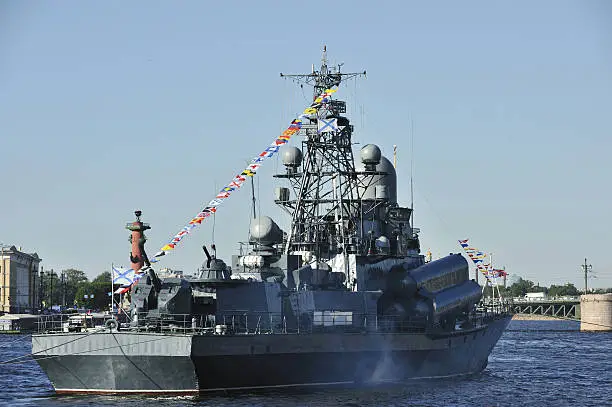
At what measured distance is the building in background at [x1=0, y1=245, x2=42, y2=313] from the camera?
151 metres

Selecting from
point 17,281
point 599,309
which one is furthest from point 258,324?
point 17,281

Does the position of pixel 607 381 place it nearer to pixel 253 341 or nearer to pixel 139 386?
pixel 253 341

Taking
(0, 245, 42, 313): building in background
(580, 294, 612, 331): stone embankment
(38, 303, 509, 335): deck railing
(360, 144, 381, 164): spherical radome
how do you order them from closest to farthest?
(38, 303, 509, 335): deck railing, (360, 144, 381, 164): spherical radome, (580, 294, 612, 331): stone embankment, (0, 245, 42, 313): building in background

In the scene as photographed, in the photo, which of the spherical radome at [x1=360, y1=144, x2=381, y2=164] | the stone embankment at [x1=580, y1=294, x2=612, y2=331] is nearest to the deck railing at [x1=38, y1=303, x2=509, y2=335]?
the spherical radome at [x1=360, y1=144, x2=381, y2=164]

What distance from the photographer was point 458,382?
50.0 meters

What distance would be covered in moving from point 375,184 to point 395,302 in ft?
25.5

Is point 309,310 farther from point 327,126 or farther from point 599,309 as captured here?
point 599,309

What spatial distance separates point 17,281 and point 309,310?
122384 mm

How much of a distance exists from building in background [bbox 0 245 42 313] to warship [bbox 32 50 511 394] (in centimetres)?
10206

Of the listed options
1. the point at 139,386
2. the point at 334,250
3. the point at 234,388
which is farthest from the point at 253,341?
the point at 334,250

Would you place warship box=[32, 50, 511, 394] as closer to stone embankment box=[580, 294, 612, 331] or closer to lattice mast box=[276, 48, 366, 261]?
lattice mast box=[276, 48, 366, 261]

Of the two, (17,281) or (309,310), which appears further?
(17,281)

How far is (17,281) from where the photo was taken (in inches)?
6240

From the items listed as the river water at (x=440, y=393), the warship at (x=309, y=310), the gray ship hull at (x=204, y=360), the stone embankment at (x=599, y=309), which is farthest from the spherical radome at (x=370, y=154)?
the stone embankment at (x=599, y=309)
